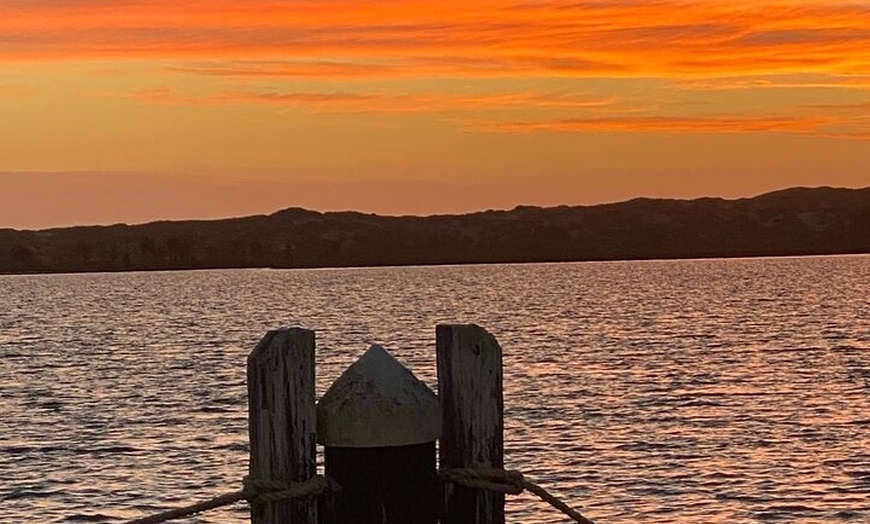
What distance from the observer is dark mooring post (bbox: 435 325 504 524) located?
283 inches

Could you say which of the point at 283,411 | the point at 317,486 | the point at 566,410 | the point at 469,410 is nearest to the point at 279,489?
the point at 317,486

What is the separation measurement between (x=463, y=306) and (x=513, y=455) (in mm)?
104223

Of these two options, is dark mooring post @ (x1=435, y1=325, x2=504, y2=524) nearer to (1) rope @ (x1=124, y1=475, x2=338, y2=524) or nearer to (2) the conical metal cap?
(2) the conical metal cap

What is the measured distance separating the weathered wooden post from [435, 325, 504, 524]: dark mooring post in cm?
12

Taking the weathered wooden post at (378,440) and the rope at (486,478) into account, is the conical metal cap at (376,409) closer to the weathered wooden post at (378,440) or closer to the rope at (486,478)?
the weathered wooden post at (378,440)

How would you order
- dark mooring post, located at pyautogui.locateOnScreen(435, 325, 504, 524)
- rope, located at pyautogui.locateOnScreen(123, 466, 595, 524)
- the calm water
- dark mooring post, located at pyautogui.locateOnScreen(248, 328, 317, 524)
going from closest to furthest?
dark mooring post, located at pyautogui.locateOnScreen(248, 328, 317, 524) < rope, located at pyautogui.locateOnScreen(123, 466, 595, 524) < dark mooring post, located at pyautogui.locateOnScreen(435, 325, 504, 524) < the calm water

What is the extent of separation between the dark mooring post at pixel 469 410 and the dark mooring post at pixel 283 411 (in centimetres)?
73

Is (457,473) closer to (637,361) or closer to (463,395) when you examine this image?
(463,395)

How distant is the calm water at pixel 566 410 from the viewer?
29406mm

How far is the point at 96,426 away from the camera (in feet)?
146

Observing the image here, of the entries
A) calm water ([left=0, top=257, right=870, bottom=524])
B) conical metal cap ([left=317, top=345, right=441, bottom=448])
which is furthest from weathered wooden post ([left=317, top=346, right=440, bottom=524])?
calm water ([left=0, top=257, right=870, bottom=524])

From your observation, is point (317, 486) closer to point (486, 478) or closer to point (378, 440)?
point (378, 440)

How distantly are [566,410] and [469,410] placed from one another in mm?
38345

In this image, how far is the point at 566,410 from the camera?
45.1m
